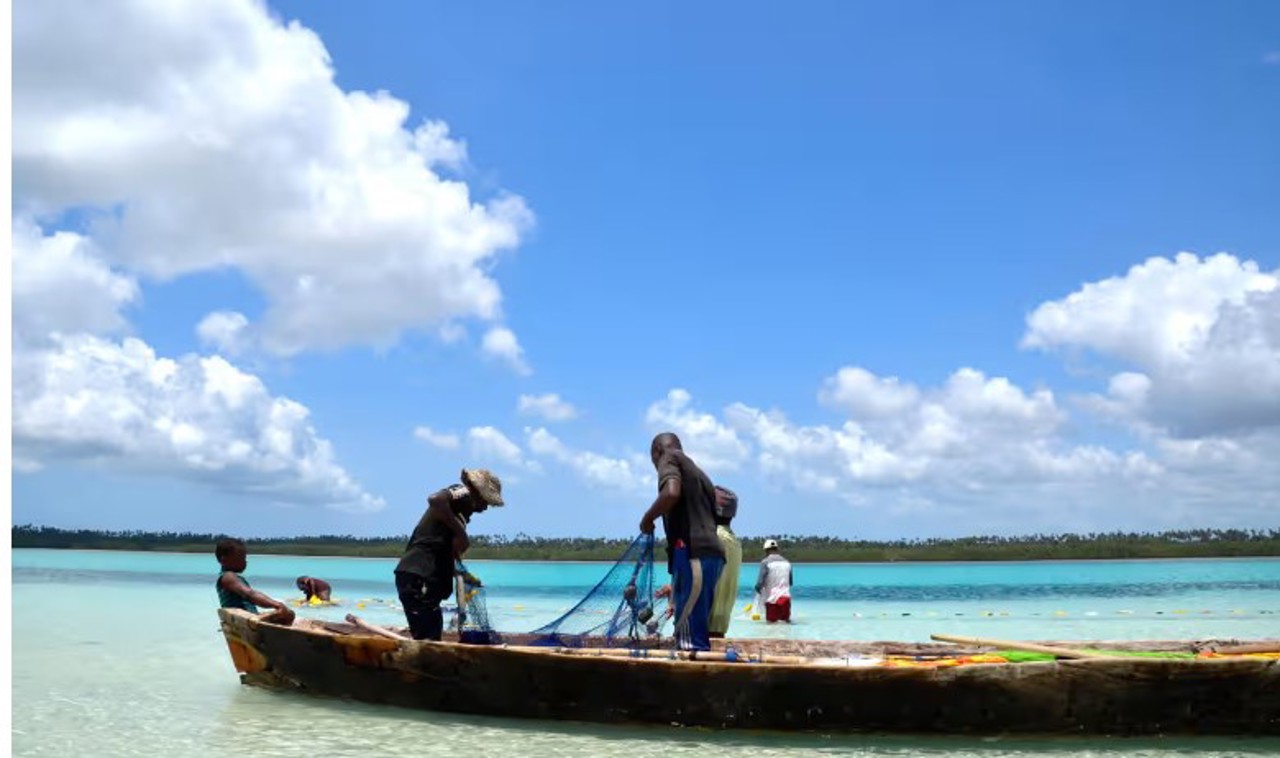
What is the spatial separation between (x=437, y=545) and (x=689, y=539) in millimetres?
2077

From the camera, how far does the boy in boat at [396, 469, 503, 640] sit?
842cm

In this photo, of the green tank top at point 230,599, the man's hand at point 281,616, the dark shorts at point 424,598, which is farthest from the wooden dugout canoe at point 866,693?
the green tank top at point 230,599

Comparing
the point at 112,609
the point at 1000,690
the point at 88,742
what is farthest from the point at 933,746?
the point at 112,609

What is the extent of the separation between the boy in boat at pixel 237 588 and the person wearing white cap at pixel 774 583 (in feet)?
24.9

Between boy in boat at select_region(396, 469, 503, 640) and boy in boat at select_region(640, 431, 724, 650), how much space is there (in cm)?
139

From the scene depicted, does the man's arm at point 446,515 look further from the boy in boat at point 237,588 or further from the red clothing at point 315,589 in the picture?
the red clothing at point 315,589

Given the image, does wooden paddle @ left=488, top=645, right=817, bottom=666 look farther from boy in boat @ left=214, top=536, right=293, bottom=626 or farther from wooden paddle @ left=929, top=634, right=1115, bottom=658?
boy in boat @ left=214, top=536, right=293, bottom=626

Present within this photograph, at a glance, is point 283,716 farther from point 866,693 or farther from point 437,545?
point 866,693

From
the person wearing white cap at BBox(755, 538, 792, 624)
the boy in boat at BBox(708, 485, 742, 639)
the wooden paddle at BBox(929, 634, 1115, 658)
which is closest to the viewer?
the wooden paddle at BBox(929, 634, 1115, 658)

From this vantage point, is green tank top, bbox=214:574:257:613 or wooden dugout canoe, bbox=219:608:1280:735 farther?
green tank top, bbox=214:574:257:613

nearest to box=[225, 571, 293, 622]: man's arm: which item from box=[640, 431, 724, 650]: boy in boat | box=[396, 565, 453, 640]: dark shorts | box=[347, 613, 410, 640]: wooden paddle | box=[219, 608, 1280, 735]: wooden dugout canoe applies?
box=[347, 613, 410, 640]: wooden paddle

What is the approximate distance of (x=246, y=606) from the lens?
31.9ft

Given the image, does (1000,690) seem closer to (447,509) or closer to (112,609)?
(447,509)

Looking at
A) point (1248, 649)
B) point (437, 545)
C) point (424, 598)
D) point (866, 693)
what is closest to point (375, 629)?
point (424, 598)
